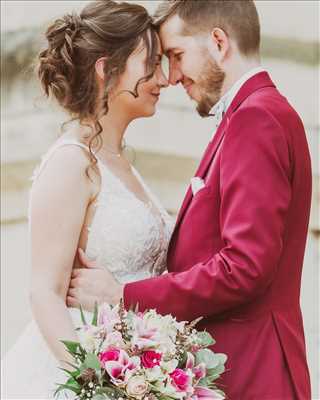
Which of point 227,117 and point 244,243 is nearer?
point 244,243

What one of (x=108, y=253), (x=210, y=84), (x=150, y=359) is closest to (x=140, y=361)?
(x=150, y=359)

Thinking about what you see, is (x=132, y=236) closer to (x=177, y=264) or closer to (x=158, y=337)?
(x=177, y=264)

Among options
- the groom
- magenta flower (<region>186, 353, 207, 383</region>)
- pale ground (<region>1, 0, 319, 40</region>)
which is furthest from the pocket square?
pale ground (<region>1, 0, 319, 40</region>)

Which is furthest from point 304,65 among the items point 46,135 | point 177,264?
point 177,264

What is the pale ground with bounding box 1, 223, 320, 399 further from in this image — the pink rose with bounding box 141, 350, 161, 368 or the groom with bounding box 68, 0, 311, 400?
the pink rose with bounding box 141, 350, 161, 368

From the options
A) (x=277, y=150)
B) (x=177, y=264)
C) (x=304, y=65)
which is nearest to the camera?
(x=277, y=150)

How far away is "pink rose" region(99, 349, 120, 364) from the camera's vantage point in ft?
7.82

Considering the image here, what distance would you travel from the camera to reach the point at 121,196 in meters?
3.33

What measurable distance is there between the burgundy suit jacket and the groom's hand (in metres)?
0.12

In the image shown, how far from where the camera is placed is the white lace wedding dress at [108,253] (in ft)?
10.6

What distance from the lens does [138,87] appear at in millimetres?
3424

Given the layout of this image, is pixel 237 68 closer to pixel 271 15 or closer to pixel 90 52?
pixel 90 52

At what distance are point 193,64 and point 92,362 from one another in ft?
4.42

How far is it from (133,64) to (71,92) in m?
0.25
